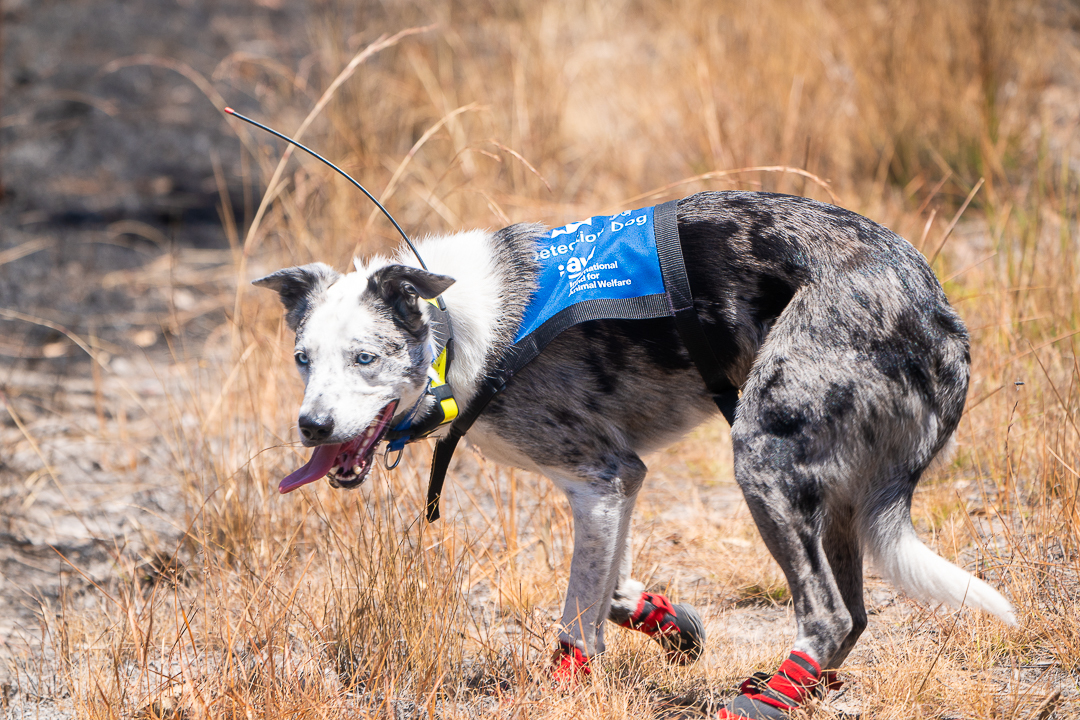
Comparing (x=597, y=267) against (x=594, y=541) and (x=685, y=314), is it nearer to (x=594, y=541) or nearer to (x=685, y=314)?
(x=685, y=314)

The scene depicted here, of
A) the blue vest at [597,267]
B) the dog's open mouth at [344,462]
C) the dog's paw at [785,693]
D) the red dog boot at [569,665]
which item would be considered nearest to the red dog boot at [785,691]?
the dog's paw at [785,693]

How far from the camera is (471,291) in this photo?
9.85 feet

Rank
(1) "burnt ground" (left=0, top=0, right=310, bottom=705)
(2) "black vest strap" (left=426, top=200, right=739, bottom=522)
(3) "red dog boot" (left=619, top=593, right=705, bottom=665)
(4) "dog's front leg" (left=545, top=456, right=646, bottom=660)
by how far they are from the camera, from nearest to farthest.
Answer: (2) "black vest strap" (left=426, top=200, right=739, bottom=522), (4) "dog's front leg" (left=545, top=456, right=646, bottom=660), (3) "red dog boot" (left=619, top=593, right=705, bottom=665), (1) "burnt ground" (left=0, top=0, right=310, bottom=705)

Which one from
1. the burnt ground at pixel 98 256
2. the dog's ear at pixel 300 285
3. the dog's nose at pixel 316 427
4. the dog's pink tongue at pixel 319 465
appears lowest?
the burnt ground at pixel 98 256

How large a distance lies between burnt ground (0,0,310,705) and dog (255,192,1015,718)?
1370 millimetres

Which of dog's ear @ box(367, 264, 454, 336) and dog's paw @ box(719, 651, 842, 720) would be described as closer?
dog's paw @ box(719, 651, 842, 720)

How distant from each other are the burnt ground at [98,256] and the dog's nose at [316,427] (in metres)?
1.21

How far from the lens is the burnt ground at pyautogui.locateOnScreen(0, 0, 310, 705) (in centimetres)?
441

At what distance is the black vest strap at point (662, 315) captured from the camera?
109 inches

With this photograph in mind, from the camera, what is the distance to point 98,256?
7.84m

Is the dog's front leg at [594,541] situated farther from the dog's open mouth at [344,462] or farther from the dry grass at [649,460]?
the dog's open mouth at [344,462]

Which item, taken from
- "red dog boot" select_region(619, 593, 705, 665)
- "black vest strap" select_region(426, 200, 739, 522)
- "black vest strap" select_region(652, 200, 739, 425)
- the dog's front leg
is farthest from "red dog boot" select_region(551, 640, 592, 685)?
"black vest strap" select_region(652, 200, 739, 425)

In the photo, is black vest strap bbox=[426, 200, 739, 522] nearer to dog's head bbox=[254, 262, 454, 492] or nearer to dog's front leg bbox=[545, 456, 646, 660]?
dog's head bbox=[254, 262, 454, 492]

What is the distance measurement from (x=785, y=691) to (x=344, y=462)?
1.37 m
